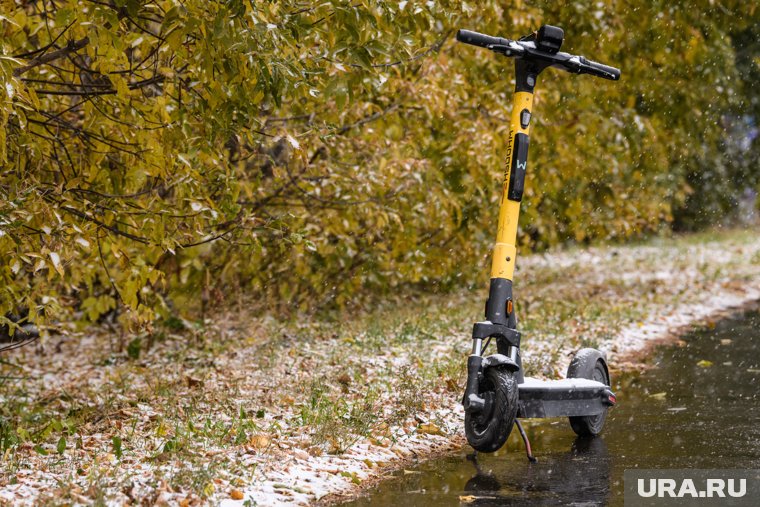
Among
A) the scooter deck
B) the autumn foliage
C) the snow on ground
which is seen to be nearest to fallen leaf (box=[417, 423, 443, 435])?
the snow on ground

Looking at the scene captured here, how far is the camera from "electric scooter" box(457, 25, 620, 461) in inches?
207

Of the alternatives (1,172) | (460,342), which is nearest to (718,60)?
(460,342)

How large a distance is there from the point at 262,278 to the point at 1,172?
17.9 feet

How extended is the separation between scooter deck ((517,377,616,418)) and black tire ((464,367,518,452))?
0.17 meters

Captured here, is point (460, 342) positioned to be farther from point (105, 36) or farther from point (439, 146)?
point (105, 36)

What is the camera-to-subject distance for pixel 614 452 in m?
5.69

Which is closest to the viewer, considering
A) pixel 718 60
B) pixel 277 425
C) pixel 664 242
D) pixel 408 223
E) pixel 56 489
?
pixel 56 489

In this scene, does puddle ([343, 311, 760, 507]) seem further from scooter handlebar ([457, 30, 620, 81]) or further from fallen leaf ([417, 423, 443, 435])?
scooter handlebar ([457, 30, 620, 81])

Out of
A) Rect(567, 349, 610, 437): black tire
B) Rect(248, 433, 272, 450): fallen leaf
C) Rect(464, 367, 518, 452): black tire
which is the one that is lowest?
Rect(248, 433, 272, 450): fallen leaf

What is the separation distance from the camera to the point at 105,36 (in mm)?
5062

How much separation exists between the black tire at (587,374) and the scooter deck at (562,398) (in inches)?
4.6

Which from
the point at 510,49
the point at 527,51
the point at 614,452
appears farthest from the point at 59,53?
the point at 614,452

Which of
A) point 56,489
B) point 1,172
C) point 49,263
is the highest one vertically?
point 1,172

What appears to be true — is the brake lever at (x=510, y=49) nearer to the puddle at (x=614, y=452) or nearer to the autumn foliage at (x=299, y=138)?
the autumn foliage at (x=299, y=138)
